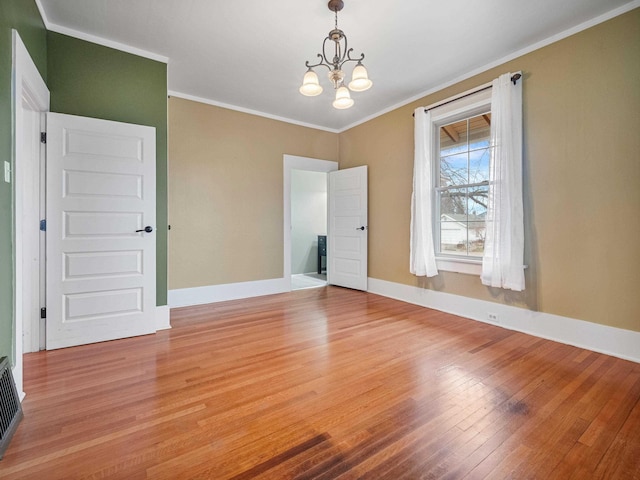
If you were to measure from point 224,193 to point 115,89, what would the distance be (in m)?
1.67

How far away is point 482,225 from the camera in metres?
3.36

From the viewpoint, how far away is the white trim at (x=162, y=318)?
303cm

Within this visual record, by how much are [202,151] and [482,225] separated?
3555mm

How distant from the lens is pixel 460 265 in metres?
3.46

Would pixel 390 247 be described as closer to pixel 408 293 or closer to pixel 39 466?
pixel 408 293

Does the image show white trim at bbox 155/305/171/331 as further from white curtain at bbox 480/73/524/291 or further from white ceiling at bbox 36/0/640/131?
white curtain at bbox 480/73/524/291

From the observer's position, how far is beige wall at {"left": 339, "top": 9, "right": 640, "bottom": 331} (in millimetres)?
2338

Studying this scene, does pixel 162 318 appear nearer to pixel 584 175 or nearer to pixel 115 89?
pixel 115 89

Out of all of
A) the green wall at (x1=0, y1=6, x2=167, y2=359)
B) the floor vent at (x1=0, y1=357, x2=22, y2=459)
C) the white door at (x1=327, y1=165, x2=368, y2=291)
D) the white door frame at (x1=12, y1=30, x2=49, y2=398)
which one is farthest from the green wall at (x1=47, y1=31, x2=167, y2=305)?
the white door at (x1=327, y1=165, x2=368, y2=291)

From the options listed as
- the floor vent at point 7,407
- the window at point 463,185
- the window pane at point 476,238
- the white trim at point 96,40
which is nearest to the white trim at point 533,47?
the window at point 463,185

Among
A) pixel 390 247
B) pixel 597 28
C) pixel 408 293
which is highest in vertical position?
pixel 597 28

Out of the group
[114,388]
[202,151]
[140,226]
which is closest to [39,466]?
[114,388]

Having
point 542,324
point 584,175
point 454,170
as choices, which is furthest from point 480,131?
point 542,324

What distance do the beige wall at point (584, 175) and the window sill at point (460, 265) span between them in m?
0.23
